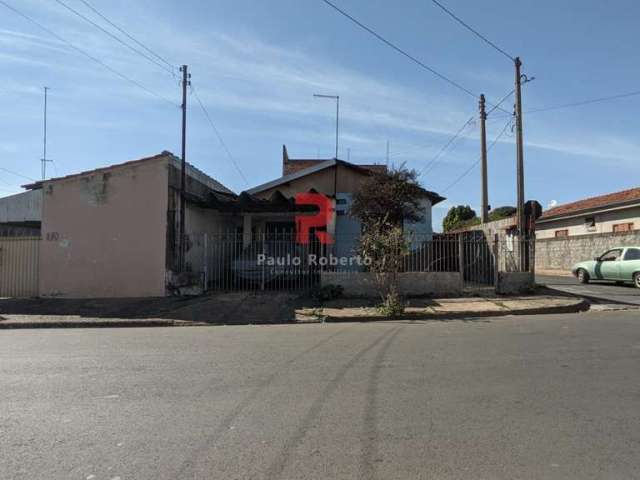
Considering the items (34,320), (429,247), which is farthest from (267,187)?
(34,320)

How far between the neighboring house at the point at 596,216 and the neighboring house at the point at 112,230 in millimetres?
19927

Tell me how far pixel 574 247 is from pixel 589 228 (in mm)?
3211

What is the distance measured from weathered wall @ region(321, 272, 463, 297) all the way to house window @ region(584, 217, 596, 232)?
1592cm

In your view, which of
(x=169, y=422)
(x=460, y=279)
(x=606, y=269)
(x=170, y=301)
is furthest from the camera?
(x=606, y=269)

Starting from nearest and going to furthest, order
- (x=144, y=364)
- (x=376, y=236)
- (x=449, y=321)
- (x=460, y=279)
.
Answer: (x=144, y=364), (x=449, y=321), (x=376, y=236), (x=460, y=279)

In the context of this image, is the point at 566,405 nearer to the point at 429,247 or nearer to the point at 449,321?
the point at 449,321

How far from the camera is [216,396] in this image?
542cm

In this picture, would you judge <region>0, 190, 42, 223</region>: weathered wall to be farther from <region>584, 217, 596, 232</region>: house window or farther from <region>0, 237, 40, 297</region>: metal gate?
<region>584, 217, 596, 232</region>: house window

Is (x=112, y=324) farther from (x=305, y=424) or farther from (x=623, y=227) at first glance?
(x=623, y=227)

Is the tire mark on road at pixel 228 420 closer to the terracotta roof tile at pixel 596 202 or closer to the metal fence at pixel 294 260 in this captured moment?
the metal fence at pixel 294 260

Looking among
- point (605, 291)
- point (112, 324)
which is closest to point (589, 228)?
point (605, 291)

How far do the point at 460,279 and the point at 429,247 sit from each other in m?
1.45

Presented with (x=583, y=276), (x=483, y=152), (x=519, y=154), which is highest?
(x=483, y=152)

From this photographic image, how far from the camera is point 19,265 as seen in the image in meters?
16.6
